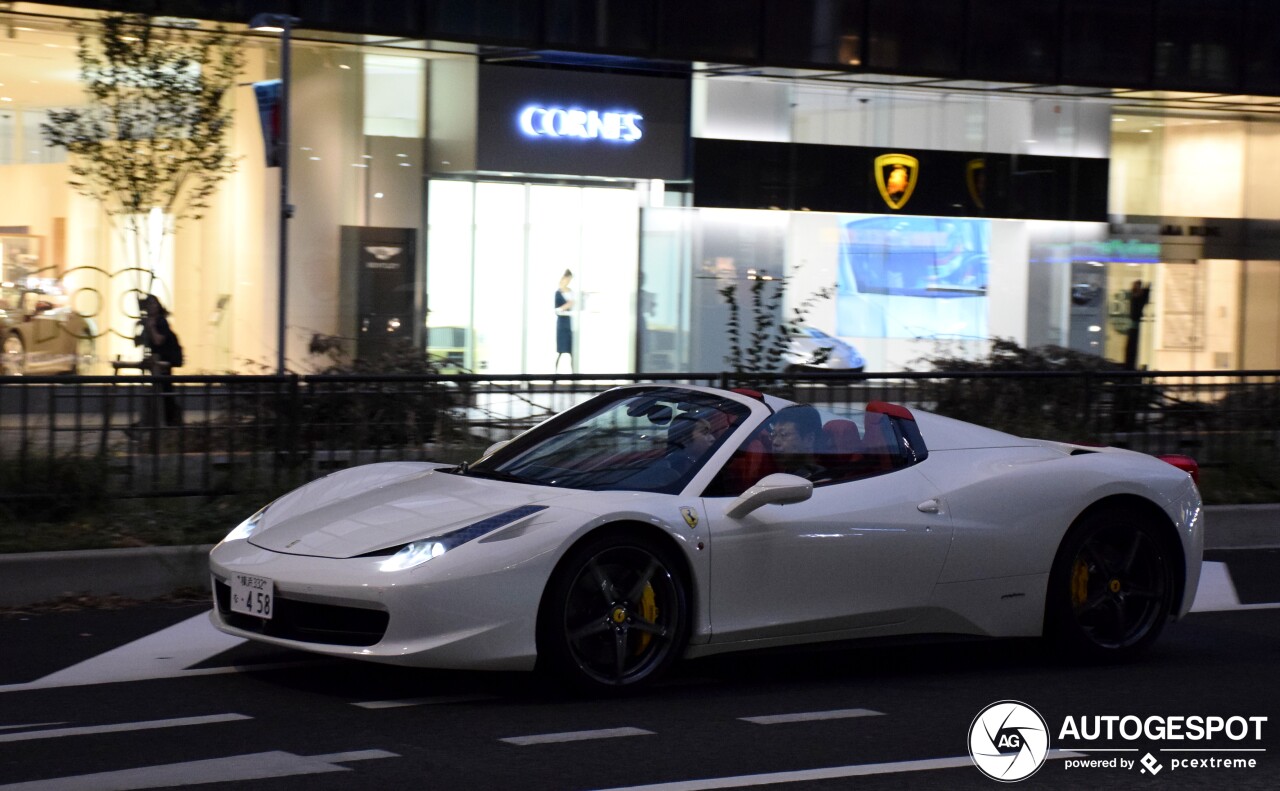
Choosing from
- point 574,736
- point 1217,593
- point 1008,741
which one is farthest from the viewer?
point 1217,593

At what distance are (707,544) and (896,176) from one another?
1599 cm

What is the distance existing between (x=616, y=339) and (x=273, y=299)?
454 centimetres

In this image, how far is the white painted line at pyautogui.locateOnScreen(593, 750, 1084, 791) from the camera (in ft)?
16.0

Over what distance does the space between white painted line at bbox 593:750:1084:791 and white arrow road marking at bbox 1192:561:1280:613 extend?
3707 millimetres

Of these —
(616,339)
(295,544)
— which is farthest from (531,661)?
(616,339)

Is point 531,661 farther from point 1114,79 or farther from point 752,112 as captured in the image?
point 1114,79

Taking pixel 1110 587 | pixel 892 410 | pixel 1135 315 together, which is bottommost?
pixel 1110 587

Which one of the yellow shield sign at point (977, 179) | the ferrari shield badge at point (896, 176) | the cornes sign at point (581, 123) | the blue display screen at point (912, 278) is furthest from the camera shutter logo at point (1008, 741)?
the yellow shield sign at point (977, 179)

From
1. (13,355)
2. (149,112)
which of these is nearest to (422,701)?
(149,112)

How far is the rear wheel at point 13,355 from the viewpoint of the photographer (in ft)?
55.4

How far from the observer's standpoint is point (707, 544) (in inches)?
245

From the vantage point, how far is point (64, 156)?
16719 millimetres

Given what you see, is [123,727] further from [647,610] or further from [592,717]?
[647,610]

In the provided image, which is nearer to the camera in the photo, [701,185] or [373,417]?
[373,417]
